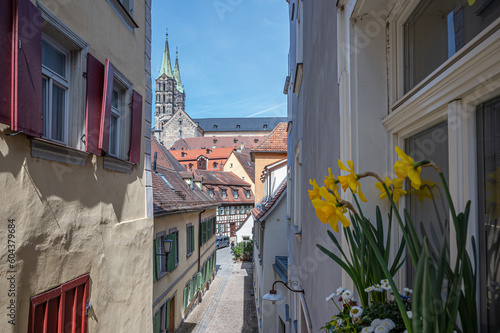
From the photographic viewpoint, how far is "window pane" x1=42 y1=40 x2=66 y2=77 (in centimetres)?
348

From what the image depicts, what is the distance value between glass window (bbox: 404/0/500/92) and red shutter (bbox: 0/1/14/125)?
116 inches

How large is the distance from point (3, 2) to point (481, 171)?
136 inches

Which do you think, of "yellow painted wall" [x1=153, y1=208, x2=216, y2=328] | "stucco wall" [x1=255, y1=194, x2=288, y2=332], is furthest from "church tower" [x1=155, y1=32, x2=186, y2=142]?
"stucco wall" [x1=255, y1=194, x2=288, y2=332]

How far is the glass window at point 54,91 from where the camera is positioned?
11.3 ft

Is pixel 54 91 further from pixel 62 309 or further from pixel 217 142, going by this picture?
pixel 217 142

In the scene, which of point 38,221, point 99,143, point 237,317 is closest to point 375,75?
point 38,221

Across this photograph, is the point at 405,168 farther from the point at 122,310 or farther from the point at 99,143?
the point at 122,310

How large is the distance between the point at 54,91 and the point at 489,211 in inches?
155

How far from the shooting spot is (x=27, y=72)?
295cm

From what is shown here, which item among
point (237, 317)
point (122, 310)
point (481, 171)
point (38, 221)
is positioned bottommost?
point (237, 317)

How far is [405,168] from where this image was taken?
2.96 ft

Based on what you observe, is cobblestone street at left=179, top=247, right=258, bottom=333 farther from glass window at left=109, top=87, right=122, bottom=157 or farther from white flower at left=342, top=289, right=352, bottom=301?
white flower at left=342, top=289, right=352, bottom=301

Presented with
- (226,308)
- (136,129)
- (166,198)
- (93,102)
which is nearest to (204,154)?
(226,308)

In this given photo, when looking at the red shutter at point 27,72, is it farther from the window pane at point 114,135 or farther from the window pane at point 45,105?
the window pane at point 114,135
